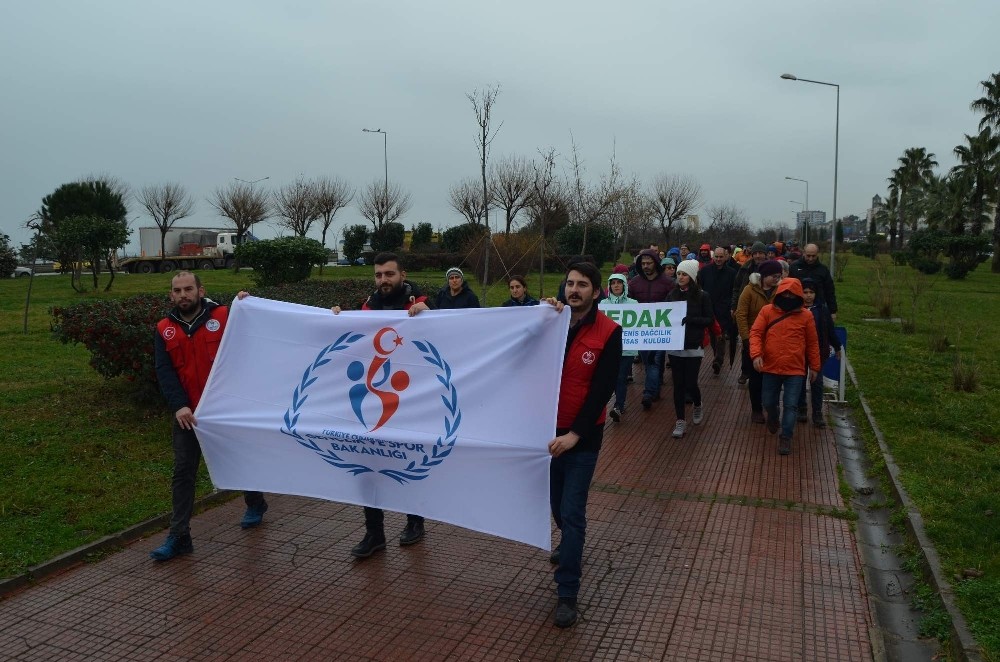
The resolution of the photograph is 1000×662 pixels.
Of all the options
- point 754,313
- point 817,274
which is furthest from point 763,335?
point 817,274

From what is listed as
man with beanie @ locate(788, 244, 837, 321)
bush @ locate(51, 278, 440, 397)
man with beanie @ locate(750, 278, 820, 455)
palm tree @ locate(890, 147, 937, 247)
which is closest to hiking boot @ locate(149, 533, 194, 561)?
bush @ locate(51, 278, 440, 397)

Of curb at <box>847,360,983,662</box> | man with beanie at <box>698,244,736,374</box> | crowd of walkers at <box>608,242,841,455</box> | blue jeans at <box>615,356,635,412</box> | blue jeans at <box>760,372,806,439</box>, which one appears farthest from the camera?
man with beanie at <box>698,244,736,374</box>

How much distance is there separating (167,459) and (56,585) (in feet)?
7.90

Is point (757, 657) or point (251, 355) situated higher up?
point (251, 355)

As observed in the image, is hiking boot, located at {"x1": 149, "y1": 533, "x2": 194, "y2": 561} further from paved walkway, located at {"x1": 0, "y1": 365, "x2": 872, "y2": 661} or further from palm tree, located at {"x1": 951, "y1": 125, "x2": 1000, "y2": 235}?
palm tree, located at {"x1": 951, "y1": 125, "x2": 1000, "y2": 235}

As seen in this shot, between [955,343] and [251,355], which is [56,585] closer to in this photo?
[251,355]

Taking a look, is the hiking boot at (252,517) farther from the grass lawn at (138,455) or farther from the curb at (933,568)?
the curb at (933,568)

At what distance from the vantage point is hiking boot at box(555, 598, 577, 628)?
4.62 meters

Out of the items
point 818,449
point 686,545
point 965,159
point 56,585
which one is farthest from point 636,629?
point 965,159

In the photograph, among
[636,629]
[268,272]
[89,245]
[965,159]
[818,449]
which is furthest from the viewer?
[965,159]

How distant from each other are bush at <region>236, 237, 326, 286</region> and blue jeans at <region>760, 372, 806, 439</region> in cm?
1269

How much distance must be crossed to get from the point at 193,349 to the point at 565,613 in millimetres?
3106

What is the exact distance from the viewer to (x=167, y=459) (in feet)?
25.3

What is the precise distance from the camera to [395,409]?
5.27 metres
